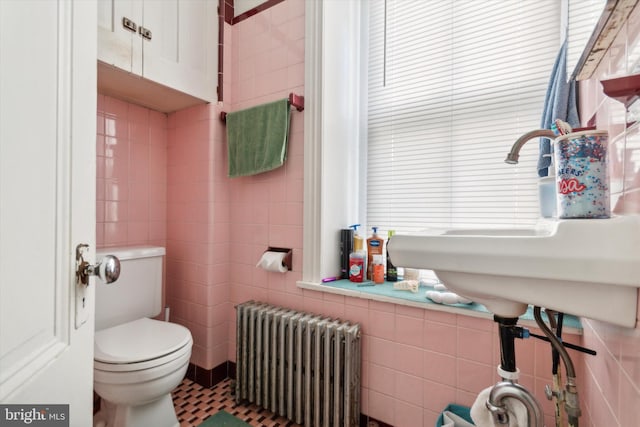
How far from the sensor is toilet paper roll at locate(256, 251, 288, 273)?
161 cm

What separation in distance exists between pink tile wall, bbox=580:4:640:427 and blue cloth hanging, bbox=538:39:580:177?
252 mm

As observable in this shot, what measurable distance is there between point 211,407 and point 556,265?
5.80ft

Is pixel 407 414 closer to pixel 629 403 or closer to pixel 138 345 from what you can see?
pixel 629 403

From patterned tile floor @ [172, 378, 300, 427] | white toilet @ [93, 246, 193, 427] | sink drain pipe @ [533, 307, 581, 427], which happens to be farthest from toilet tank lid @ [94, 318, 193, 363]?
sink drain pipe @ [533, 307, 581, 427]

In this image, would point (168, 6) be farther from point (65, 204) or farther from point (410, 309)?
point (410, 309)

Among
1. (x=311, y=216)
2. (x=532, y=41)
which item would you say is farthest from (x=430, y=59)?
(x=311, y=216)

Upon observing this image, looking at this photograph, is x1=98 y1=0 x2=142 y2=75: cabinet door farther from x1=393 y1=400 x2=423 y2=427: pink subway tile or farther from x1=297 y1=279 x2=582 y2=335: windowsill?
x1=393 y1=400 x2=423 y2=427: pink subway tile

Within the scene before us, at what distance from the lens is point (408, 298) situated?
1274 mm

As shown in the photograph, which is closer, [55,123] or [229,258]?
[55,123]

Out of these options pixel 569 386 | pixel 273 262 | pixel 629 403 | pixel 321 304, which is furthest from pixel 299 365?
pixel 629 403

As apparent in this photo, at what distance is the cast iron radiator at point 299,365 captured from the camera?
132 centimetres

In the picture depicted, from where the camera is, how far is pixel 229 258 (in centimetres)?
194

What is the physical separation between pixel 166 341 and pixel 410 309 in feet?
3.62

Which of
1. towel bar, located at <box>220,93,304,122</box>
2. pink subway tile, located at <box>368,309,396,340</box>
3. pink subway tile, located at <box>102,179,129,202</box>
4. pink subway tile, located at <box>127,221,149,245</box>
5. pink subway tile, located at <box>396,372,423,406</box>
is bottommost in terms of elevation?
pink subway tile, located at <box>396,372,423,406</box>
